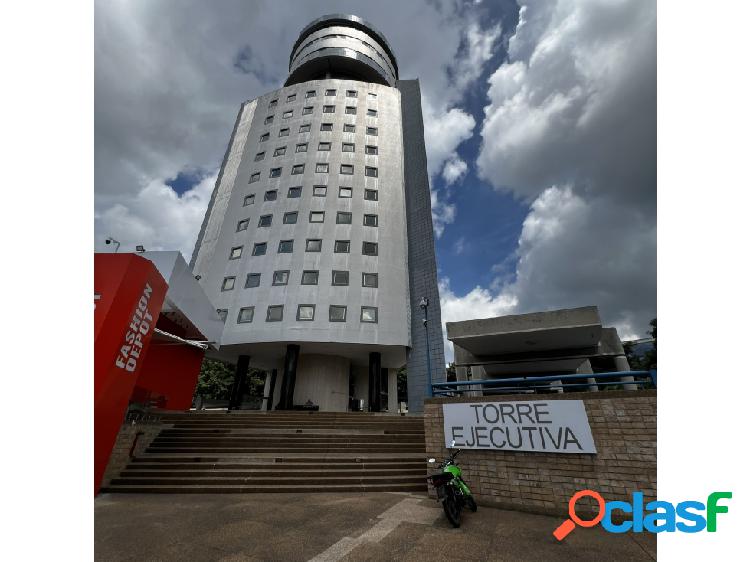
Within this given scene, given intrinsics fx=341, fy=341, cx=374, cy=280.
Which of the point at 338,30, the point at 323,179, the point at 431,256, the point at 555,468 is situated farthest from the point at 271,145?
the point at 555,468

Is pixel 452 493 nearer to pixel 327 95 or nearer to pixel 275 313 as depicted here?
pixel 275 313

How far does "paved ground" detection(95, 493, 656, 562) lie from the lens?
4789 millimetres

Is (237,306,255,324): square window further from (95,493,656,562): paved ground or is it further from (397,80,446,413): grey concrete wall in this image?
(95,493,656,562): paved ground

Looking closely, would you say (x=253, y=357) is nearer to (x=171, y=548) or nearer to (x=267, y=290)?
(x=267, y=290)

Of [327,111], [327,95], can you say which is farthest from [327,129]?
[327,95]

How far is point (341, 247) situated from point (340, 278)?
8.84ft

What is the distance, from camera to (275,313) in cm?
2339

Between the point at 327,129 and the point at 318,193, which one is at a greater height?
the point at 327,129

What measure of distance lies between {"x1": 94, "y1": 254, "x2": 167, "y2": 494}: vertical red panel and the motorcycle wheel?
24.5ft

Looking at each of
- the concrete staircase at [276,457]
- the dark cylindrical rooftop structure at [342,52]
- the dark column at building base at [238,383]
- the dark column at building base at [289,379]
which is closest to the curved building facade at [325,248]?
the dark column at building base at [289,379]

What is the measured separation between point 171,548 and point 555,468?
6927 mm

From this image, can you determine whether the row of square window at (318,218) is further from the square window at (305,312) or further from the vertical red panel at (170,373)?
the vertical red panel at (170,373)

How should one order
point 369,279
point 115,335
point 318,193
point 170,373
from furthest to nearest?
1. point 318,193
2. point 369,279
3. point 170,373
4. point 115,335

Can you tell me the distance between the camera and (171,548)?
16.8ft
